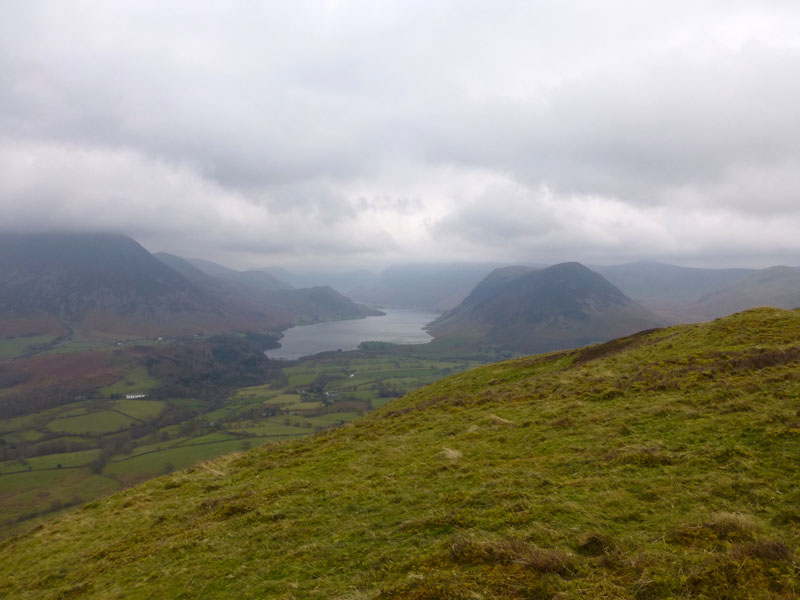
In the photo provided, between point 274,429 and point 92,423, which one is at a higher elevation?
point 274,429

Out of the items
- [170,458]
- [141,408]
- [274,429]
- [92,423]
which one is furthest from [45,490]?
[141,408]

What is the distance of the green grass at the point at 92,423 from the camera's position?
11738 cm

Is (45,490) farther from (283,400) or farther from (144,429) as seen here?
(283,400)

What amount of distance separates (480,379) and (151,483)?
84.6 feet

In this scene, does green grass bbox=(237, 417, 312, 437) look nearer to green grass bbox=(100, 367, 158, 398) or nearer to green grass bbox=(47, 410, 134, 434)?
green grass bbox=(47, 410, 134, 434)

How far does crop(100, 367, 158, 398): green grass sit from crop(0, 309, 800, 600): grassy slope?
603 feet

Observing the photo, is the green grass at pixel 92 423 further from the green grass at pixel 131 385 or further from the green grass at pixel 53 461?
the green grass at pixel 131 385

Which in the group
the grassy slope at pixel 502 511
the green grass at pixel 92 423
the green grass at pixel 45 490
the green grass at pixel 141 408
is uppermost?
the grassy slope at pixel 502 511

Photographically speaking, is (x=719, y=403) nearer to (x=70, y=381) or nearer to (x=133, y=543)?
(x=133, y=543)

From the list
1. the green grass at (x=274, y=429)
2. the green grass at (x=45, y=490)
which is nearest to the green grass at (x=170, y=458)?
the green grass at (x=45, y=490)

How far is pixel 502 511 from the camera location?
989 centimetres

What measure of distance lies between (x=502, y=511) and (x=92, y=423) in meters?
155

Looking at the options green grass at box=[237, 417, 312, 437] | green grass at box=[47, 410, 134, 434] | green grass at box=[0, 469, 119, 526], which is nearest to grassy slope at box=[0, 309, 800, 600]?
green grass at box=[0, 469, 119, 526]

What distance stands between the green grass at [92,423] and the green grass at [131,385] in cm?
3454
